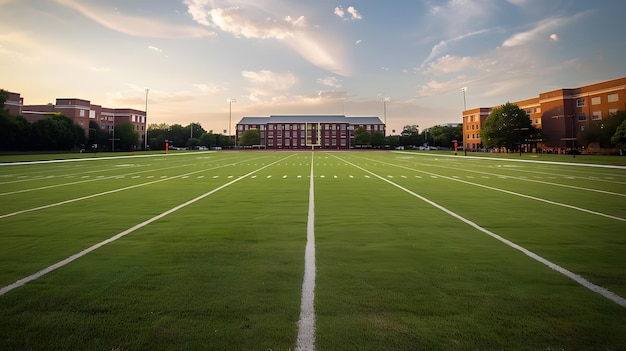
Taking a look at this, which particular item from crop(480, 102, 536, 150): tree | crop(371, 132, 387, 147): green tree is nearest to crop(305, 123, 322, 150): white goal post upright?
crop(371, 132, 387, 147): green tree

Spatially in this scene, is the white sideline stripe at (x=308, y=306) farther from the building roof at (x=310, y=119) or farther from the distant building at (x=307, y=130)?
the building roof at (x=310, y=119)

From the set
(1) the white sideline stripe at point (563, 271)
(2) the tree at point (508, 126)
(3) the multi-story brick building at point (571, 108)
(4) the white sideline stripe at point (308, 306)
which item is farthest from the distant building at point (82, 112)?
(1) the white sideline stripe at point (563, 271)

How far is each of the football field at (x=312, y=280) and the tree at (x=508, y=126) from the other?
84.2 m

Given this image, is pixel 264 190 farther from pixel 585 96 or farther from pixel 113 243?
pixel 585 96

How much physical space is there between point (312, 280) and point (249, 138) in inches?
6076

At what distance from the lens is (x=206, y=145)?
144875 mm

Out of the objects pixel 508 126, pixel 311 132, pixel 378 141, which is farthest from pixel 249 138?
pixel 508 126

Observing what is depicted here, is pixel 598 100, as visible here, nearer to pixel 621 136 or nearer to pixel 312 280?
pixel 621 136

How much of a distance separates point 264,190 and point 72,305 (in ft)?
36.6

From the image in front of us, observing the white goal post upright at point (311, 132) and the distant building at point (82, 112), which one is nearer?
the distant building at point (82, 112)

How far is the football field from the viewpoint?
133 inches

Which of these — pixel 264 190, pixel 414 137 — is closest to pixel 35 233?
pixel 264 190

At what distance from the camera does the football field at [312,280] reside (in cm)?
339

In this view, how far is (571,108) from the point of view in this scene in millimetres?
81375
